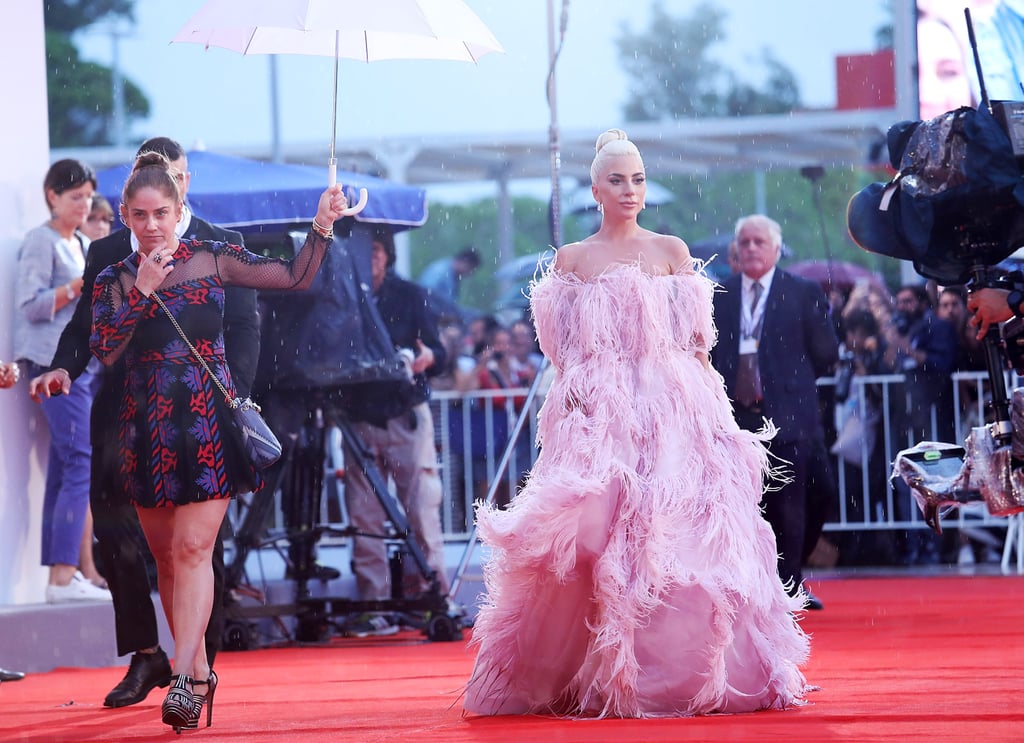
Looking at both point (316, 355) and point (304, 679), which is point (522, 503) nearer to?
point (304, 679)

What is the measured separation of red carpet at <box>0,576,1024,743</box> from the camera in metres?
4.82

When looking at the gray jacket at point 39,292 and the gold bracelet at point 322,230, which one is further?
the gray jacket at point 39,292

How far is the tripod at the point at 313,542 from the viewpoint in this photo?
8734mm

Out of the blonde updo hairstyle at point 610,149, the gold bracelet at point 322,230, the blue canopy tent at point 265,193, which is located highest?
the blue canopy tent at point 265,193

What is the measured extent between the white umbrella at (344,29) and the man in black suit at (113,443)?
1.80ft

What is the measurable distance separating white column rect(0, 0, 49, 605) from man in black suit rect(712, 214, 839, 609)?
12.5ft

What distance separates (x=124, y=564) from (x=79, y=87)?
129ft

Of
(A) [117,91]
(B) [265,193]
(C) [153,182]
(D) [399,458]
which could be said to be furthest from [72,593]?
(A) [117,91]

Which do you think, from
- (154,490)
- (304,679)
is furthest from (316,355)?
(154,490)

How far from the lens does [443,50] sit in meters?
6.54

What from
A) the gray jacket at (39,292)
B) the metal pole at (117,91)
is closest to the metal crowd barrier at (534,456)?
the gray jacket at (39,292)

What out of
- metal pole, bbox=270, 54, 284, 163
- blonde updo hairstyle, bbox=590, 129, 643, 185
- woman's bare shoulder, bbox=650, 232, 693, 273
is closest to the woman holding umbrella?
blonde updo hairstyle, bbox=590, 129, 643, 185

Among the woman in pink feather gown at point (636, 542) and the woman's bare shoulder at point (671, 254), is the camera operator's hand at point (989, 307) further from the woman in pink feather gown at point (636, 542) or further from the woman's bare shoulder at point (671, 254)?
the woman's bare shoulder at point (671, 254)

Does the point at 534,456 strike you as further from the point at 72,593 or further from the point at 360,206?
the point at 360,206
